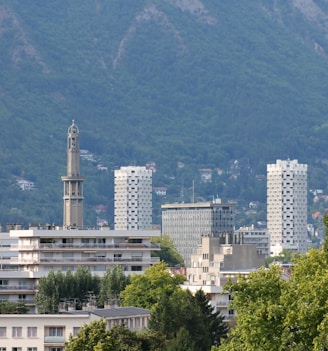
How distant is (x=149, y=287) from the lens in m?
134

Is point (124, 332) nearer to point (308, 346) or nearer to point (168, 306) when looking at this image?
point (168, 306)

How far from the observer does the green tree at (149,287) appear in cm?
12888

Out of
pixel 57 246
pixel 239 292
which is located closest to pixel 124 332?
pixel 239 292

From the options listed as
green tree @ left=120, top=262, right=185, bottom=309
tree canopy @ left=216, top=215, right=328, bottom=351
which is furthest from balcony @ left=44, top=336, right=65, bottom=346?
green tree @ left=120, top=262, right=185, bottom=309

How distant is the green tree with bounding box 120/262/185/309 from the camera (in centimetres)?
12888

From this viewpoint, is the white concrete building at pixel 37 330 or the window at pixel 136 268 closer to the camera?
the white concrete building at pixel 37 330

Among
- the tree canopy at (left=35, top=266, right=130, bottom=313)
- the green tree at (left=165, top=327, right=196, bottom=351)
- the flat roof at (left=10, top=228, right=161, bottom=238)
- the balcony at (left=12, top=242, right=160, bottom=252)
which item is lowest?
the green tree at (left=165, top=327, right=196, bottom=351)

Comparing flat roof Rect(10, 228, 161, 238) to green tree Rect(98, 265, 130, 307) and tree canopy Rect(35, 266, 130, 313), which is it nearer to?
green tree Rect(98, 265, 130, 307)

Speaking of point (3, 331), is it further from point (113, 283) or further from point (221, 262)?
point (221, 262)

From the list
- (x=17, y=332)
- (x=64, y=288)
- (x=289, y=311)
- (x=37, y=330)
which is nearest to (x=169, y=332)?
(x=37, y=330)

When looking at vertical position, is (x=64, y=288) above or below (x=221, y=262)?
below

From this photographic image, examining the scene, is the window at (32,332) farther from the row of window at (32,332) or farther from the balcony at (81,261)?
the balcony at (81,261)

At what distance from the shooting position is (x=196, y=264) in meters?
184

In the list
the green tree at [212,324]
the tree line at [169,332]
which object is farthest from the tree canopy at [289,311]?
the green tree at [212,324]
